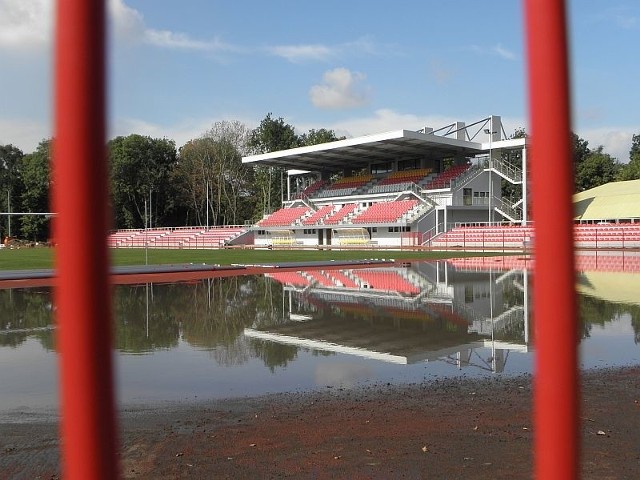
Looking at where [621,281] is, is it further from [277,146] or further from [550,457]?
[277,146]

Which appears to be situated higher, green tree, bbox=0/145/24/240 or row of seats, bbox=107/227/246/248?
green tree, bbox=0/145/24/240

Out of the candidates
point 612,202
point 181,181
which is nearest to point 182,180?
point 181,181

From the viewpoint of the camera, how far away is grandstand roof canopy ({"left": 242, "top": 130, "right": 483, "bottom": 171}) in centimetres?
5284

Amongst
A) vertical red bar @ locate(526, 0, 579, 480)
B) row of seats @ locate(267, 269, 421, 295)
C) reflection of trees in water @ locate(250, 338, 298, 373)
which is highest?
vertical red bar @ locate(526, 0, 579, 480)

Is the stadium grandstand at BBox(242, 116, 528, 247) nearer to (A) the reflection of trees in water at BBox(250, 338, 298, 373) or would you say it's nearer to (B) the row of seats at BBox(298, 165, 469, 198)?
(B) the row of seats at BBox(298, 165, 469, 198)

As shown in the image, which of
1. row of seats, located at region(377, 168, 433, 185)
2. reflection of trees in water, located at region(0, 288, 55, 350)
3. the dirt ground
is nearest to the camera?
the dirt ground

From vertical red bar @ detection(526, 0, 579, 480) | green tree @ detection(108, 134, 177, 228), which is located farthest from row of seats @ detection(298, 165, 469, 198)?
vertical red bar @ detection(526, 0, 579, 480)

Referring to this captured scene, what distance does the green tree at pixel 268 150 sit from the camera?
275 feet

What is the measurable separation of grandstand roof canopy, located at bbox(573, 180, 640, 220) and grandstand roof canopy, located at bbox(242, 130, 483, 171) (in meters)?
10.4

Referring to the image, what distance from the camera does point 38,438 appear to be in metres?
5.52

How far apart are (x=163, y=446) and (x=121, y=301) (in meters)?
12.3

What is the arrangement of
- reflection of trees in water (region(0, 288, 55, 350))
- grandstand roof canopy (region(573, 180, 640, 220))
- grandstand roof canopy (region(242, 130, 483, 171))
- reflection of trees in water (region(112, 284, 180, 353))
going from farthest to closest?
grandstand roof canopy (region(242, 130, 483, 171)) < grandstand roof canopy (region(573, 180, 640, 220)) < reflection of trees in water (region(0, 288, 55, 350)) < reflection of trees in water (region(112, 284, 180, 353))

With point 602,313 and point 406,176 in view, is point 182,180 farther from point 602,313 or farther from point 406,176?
point 602,313

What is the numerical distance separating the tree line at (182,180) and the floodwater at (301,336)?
61.8 meters
